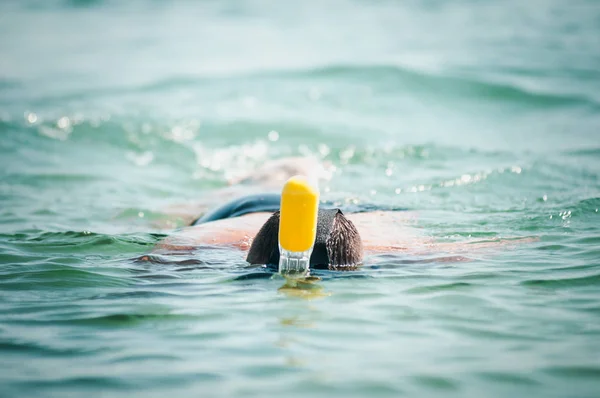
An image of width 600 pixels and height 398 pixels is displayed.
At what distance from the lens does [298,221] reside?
359 centimetres

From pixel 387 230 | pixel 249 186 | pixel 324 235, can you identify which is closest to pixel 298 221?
pixel 324 235

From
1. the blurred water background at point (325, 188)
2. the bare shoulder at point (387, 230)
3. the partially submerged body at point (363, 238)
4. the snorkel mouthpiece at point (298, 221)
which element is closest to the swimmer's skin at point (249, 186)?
the blurred water background at point (325, 188)

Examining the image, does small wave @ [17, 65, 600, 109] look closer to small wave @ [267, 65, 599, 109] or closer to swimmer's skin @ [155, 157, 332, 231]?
small wave @ [267, 65, 599, 109]

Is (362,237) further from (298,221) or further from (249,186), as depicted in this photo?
(249,186)

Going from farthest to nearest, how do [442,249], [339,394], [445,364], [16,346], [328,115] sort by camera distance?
[328,115] < [442,249] < [16,346] < [445,364] < [339,394]

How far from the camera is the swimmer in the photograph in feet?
13.3

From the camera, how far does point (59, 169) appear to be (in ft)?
27.7

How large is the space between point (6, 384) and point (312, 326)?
1.26m

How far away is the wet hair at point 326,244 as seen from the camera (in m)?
4.01

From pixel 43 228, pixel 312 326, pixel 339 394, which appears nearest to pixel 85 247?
pixel 43 228

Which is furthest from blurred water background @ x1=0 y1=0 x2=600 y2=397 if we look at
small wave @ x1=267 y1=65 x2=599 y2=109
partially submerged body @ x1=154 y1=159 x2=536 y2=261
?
partially submerged body @ x1=154 y1=159 x2=536 y2=261

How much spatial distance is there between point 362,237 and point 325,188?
2353mm

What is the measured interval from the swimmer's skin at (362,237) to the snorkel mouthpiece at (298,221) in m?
0.90

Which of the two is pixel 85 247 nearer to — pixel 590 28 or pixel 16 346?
pixel 16 346
